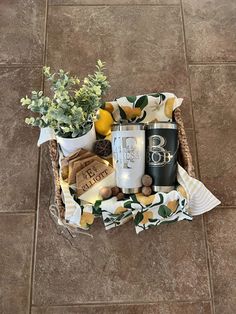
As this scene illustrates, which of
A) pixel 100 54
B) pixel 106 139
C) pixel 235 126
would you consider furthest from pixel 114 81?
pixel 235 126

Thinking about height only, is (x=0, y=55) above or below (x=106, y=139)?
above

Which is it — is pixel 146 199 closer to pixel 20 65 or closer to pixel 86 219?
pixel 86 219

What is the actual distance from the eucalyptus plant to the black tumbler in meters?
0.17

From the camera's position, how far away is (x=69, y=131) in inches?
41.3

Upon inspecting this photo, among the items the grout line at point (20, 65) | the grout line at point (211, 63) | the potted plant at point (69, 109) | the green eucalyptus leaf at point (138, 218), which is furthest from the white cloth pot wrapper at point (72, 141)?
the grout line at point (211, 63)

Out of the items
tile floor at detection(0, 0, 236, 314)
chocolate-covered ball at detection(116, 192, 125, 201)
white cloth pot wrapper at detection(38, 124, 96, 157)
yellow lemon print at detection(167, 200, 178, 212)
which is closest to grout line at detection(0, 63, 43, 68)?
tile floor at detection(0, 0, 236, 314)


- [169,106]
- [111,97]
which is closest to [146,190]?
[169,106]

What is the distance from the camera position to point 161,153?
1082mm

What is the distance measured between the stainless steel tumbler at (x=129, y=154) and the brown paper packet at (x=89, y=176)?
44 millimetres

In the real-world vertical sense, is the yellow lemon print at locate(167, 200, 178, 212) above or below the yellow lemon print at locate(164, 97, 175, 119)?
below

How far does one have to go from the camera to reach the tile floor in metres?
1.18

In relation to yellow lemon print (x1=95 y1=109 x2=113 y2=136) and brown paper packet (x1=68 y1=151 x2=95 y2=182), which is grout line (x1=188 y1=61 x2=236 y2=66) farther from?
brown paper packet (x1=68 y1=151 x2=95 y2=182)

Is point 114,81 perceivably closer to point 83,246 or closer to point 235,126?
point 235,126

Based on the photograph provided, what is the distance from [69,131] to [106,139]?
14 cm
